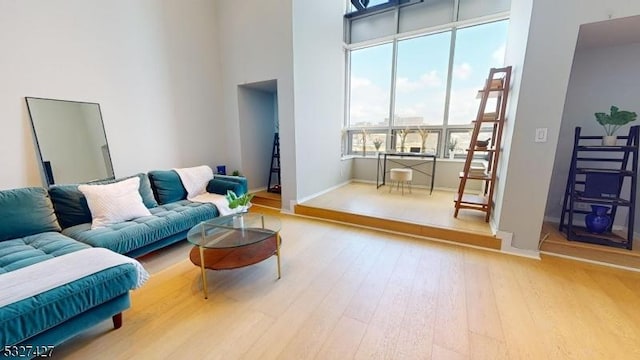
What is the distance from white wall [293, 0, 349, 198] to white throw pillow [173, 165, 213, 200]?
4.14 feet

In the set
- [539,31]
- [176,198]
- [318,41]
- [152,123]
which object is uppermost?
[318,41]

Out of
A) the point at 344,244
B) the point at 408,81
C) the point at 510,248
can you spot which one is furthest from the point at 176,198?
the point at 408,81

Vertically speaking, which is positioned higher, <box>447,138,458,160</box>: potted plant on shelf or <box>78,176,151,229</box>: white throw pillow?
<box>447,138,458,160</box>: potted plant on shelf

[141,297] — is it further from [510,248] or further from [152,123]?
[510,248]

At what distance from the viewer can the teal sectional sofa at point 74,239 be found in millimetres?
1166

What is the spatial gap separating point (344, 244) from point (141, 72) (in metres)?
3.27

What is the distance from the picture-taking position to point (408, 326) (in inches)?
59.0

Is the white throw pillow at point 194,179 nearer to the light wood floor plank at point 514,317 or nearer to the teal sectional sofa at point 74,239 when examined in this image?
the teal sectional sofa at point 74,239

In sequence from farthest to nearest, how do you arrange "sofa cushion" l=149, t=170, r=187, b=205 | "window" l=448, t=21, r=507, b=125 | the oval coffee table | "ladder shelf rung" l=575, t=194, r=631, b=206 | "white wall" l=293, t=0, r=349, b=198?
"window" l=448, t=21, r=507, b=125, "white wall" l=293, t=0, r=349, b=198, "sofa cushion" l=149, t=170, r=187, b=205, "ladder shelf rung" l=575, t=194, r=631, b=206, the oval coffee table

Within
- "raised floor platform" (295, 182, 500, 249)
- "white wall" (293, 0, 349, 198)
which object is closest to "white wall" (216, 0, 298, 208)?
"white wall" (293, 0, 349, 198)

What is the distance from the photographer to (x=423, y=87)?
453 cm

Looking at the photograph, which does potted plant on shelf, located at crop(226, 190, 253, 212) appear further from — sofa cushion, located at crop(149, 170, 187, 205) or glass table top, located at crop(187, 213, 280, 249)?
sofa cushion, located at crop(149, 170, 187, 205)

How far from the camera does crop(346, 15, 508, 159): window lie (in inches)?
161

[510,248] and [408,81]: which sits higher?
[408,81]
